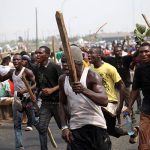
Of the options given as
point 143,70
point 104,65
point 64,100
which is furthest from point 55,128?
point 64,100

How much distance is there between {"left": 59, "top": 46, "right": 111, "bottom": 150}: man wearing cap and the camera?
467 cm

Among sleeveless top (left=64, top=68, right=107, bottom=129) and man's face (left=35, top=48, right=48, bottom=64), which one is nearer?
sleeveless top (left=64, top=68, right=107, bottom=129)

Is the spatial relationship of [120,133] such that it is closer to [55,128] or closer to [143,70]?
[143,70]

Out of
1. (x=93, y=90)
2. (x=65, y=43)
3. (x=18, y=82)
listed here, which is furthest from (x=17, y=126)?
(x=65, y=43)

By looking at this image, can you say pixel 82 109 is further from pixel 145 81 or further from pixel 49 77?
pixel 49 77

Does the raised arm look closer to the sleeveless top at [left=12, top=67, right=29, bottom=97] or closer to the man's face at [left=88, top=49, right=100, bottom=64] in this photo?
the man's face at [left=88, top=49, right=100, bottom=64]

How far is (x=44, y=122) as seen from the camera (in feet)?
22.3

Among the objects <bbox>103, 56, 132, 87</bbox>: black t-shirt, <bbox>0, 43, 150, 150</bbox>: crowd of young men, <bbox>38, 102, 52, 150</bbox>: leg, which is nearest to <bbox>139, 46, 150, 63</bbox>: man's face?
<bbox>0, 43, 150, 150</bbox>: crowd of young men

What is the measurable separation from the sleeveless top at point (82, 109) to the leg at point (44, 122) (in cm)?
197

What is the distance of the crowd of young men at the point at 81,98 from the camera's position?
4723 mm

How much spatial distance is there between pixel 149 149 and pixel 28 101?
9.17 feet

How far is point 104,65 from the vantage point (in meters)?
7.42

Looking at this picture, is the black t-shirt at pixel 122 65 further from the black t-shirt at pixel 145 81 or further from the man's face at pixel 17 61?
the black t-shirt at pixel 145 81

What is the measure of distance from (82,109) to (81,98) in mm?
118
